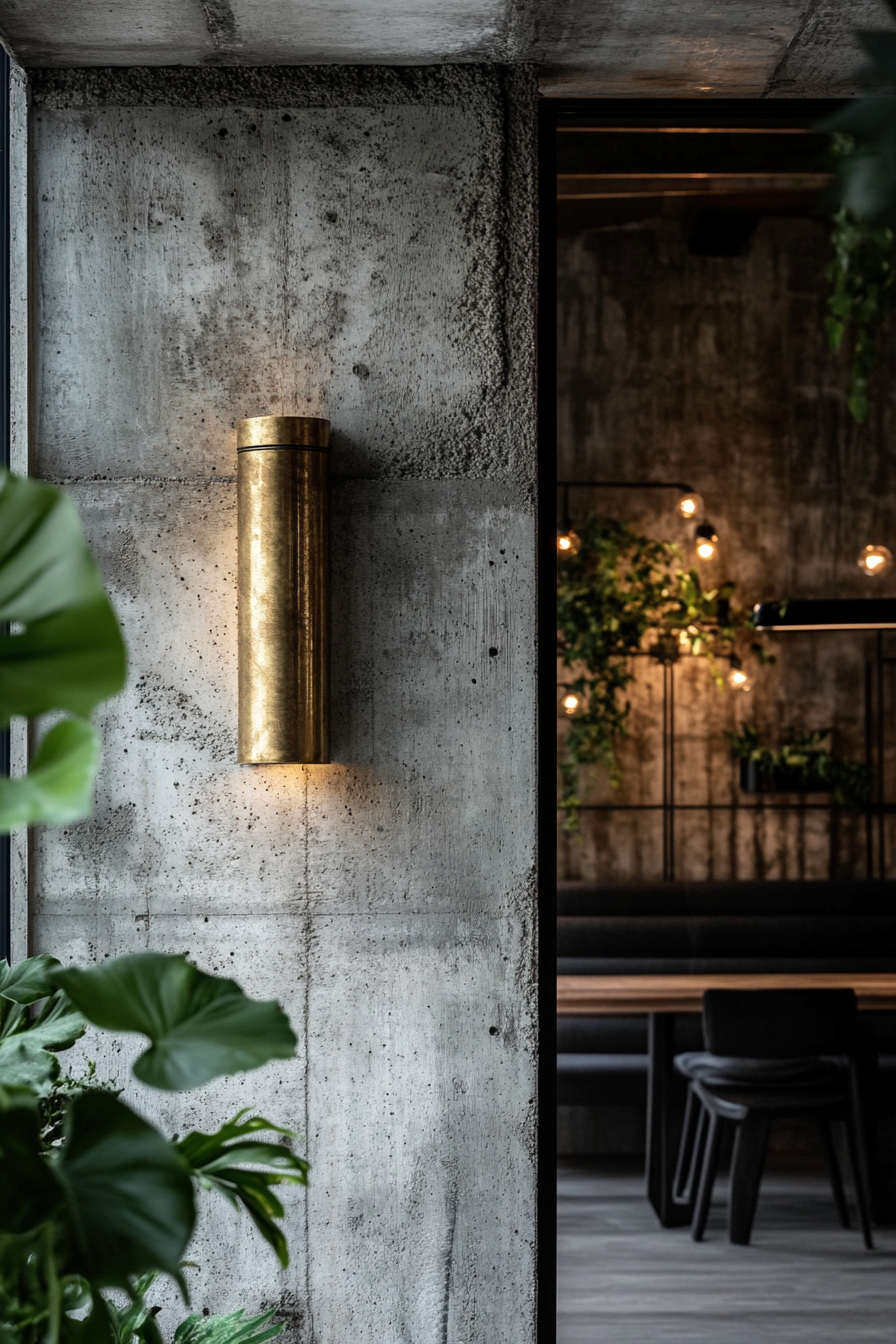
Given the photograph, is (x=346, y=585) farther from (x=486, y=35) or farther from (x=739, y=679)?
(x=486, y=35)

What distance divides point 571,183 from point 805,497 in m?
0.90

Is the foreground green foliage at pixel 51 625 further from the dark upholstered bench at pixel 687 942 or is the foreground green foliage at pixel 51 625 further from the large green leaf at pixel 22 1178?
the dark upholstered bench at pixel 687 942

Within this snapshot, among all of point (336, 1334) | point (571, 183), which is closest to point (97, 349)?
point (571, 183)

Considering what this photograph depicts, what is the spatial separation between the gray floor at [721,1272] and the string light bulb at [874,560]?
1321 mm

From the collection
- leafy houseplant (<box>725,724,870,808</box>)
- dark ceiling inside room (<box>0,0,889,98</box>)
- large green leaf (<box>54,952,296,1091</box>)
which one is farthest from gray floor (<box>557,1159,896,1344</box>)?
dark ceiling inside room (<box>0,0,889,98</box>)

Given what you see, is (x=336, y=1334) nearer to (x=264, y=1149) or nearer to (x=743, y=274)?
(x=264, y=1149)

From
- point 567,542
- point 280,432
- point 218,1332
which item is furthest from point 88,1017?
point 567,542

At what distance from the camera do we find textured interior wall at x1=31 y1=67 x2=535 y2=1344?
8.32 feet

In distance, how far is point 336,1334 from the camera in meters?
2.52

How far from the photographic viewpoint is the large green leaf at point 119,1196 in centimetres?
89

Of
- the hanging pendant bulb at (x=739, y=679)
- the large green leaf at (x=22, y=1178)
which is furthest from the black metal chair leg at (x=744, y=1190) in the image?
the large green leaf at (x=22, y=1178)

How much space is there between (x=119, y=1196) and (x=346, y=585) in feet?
5.86

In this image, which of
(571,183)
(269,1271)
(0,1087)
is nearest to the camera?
(0,1087)

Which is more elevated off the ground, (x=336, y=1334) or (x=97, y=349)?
(x=97, y=349)
